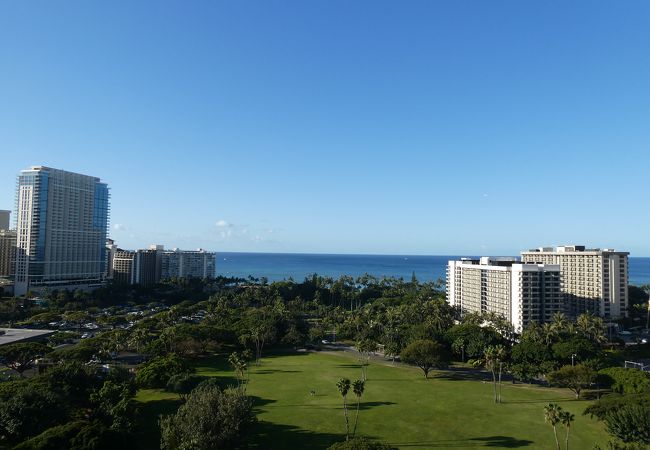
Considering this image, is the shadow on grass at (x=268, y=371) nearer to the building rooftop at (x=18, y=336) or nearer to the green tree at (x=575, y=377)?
the building rooftop at (x=18, y=336)

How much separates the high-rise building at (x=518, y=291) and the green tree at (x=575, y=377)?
174ft

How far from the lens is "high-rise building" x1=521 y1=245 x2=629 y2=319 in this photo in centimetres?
14650

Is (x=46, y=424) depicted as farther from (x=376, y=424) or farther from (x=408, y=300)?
(x=408, y=300)

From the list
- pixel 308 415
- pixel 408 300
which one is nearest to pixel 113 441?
pixel 308 415

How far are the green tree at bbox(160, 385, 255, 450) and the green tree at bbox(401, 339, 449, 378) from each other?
46.6 metres

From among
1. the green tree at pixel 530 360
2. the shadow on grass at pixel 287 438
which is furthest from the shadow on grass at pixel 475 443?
the green tree at pixel 530 360

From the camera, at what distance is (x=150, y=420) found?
58.4 metres

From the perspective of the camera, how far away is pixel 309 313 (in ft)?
563

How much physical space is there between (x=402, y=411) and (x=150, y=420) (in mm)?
35368

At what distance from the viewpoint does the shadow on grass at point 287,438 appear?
164ft

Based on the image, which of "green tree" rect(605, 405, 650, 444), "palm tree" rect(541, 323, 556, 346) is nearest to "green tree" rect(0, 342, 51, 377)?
"green tree" rect(605, 405, 650, 444)

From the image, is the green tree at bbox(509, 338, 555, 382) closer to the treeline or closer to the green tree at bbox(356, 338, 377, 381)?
the treeline

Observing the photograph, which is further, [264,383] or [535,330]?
[535,330]

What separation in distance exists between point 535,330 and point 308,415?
2409 inches
